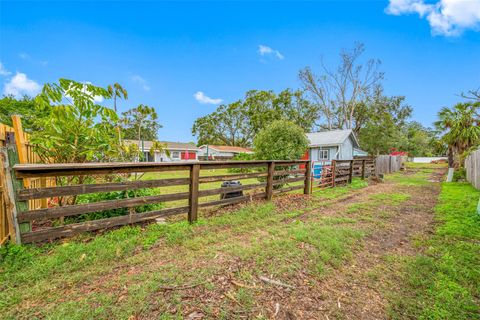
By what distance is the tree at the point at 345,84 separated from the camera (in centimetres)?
2478

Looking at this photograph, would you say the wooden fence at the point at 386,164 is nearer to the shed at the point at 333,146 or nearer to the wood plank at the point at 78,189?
the shed at the point at 333,146

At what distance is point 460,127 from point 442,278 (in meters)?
13.0

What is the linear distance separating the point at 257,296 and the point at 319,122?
103ft

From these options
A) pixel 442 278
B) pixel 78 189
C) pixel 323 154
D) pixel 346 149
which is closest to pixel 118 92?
pixel 78 189

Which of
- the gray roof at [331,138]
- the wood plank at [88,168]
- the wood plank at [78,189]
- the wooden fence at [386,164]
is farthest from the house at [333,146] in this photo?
the wood plank at [78,189]

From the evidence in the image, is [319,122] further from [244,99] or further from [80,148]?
[80,148]

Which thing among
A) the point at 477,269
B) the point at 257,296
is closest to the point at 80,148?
the point at 257,296

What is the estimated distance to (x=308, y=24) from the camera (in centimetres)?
1634


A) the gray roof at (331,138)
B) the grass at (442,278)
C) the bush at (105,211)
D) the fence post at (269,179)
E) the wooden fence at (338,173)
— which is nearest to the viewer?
the grass at (442,278)

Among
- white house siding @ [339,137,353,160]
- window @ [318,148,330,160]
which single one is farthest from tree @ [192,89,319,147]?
white house siding @ [339,137,353,160]

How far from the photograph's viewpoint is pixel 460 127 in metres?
10.9

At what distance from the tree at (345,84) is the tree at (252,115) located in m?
1.80

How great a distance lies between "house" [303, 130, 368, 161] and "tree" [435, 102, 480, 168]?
6613mm

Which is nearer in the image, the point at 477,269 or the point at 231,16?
the point at 477,269
